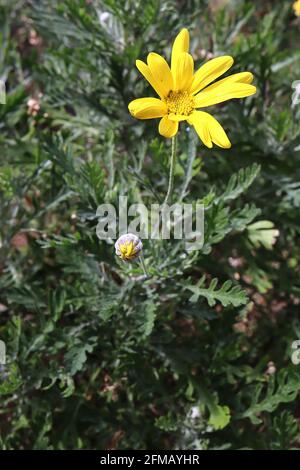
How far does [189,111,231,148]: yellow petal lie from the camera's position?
5.90ft

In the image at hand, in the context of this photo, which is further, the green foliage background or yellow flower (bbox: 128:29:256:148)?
the green foliage background

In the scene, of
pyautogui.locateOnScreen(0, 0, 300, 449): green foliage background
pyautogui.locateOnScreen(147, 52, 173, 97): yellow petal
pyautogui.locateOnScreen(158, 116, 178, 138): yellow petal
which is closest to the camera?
pyautogui.locateOnScreen(158, 116, 178, 138): yellow petal

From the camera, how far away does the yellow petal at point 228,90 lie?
184 centimetres

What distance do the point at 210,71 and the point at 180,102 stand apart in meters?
0.14

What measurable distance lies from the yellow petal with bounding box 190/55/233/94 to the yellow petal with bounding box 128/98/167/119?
0.61ft

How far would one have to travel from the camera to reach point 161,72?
6.32 feet

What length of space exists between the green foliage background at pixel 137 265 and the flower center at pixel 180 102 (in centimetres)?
31

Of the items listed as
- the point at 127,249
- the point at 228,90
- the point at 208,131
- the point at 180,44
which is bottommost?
the point at 127,249

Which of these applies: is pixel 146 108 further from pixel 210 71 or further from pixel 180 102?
pixel 210 71

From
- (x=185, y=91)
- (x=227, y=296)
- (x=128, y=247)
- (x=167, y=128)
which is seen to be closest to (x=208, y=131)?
(x=167, y=128)

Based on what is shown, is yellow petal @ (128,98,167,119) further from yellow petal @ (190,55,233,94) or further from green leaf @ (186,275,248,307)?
green leaf @ (186,275,248,307)

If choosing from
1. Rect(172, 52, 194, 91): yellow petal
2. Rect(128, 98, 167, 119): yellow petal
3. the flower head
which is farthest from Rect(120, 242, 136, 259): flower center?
Rect(172, 52, 194, 91): yellow petal

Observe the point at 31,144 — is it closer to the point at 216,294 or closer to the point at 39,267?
the point at 39,267

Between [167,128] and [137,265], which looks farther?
[137,265]
